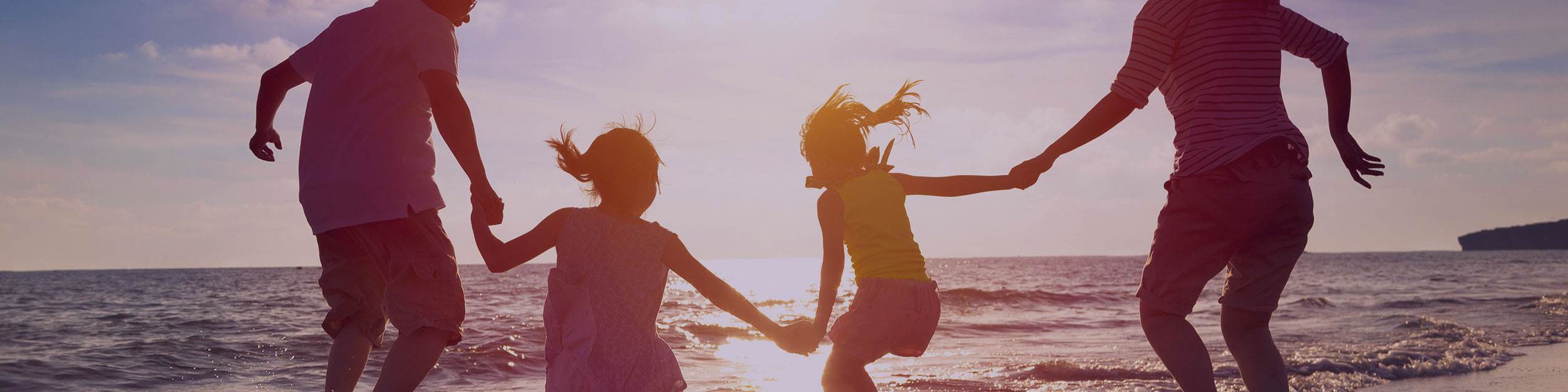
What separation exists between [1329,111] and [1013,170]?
1.10 m

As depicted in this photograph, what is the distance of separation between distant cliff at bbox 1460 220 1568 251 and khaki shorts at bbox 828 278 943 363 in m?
158

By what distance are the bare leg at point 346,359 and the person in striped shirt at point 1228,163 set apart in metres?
2.68

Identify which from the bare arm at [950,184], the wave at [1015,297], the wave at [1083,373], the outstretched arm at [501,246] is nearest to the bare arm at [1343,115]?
the bare arm at [950,184]

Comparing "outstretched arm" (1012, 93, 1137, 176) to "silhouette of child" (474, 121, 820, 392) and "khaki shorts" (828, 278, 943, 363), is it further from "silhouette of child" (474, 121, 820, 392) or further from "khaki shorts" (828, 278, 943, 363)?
"silhouette of child" (474, 121, 820, 392)

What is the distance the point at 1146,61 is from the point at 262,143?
3.17 metres

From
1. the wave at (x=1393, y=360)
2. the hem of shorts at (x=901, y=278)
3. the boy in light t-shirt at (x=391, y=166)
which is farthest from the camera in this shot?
the wave at (x=1393, y=360)

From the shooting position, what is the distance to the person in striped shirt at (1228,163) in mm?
2968

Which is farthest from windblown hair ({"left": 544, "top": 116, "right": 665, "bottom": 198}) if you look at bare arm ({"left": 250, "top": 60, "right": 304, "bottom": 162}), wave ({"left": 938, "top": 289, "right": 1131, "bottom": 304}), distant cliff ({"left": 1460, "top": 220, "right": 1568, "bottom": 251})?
distant cliff ({"left": 1460, "top": 220, "right": 1568, "bottom": 251})

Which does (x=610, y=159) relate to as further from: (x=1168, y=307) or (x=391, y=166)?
(x=1168, y=307)

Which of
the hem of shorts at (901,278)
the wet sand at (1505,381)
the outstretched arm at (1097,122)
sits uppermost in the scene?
the outstretched arm at (1097,122)

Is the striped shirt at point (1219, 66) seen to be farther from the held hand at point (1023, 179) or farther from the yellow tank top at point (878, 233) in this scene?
the yellow tank top at point (878, 233)

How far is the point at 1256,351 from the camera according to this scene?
312 centimetres

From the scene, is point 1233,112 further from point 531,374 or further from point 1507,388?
point 531,374

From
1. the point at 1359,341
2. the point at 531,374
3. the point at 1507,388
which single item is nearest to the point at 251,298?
the point at 531,374
